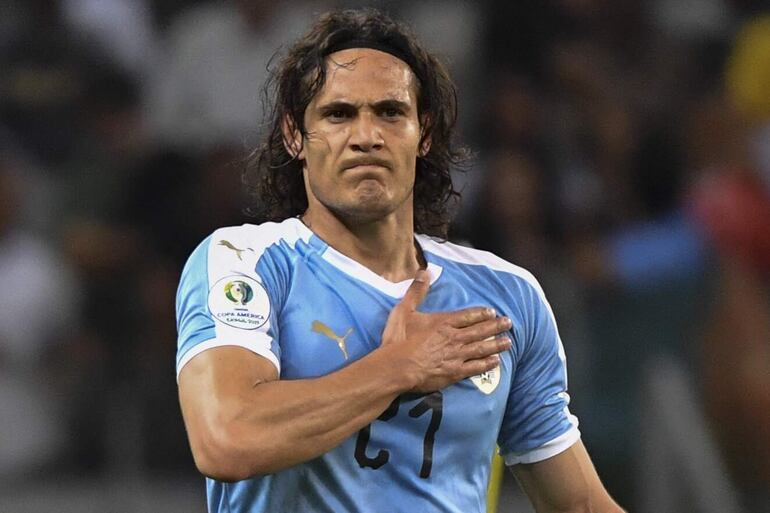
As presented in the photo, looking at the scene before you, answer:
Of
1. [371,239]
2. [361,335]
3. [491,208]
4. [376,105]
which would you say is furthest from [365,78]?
[491,208]

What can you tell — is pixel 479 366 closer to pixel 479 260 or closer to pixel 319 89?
pixel 479 260

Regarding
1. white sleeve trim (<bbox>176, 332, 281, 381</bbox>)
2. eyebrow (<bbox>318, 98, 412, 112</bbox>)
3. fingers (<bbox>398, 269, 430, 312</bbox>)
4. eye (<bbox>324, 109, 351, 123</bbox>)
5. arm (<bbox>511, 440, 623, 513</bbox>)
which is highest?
eyebrow (<bbox>318, 98, 412, 112</bbox>)

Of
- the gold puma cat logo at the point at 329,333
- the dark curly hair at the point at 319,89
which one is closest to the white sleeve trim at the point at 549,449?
the gold puma cat logo at the point at 329,333

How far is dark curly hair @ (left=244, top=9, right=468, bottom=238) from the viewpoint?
11.8 feet

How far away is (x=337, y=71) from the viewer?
11.5ft

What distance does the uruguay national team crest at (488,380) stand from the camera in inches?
133

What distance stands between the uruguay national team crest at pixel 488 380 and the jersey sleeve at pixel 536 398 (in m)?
0.14

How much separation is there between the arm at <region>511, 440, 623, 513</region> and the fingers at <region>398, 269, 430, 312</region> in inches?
23.7

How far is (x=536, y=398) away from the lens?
11.8 feet

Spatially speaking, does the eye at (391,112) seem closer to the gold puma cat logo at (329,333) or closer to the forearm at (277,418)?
the gold puma cat logo at (329,333)

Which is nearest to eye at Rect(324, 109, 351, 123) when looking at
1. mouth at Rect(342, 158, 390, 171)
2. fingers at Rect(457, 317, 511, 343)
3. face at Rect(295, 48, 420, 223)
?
face at Rect(295, 48, 420, 223)

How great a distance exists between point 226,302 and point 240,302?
3cm

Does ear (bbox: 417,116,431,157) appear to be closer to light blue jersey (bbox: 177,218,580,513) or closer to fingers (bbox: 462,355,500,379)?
light blue jersey (bbox: 177,218,580,513)

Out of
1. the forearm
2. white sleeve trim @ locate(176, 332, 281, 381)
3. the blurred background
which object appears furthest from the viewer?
the blurred background
